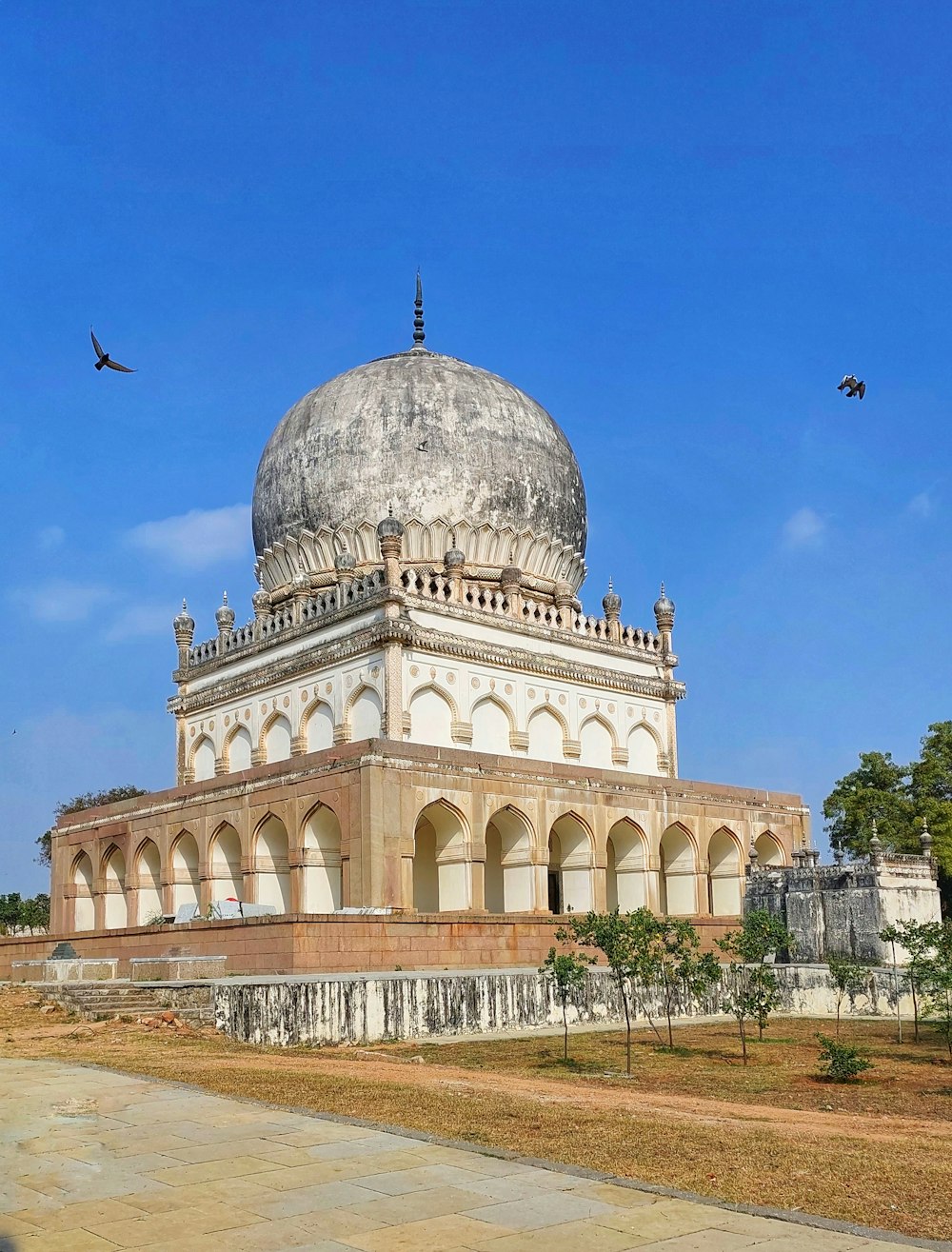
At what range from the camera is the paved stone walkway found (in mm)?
4527

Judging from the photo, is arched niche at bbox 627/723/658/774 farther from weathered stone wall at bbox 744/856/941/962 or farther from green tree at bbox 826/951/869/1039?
green tree at bbox 826/951/869/1039

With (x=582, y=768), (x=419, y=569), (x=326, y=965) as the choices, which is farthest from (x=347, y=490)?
(x=326, y=965)

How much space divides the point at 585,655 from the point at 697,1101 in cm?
1706

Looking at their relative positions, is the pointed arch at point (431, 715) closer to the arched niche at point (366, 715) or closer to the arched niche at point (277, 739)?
the arched niche at point (366, 715)

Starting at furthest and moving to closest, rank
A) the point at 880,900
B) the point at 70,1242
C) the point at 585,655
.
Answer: the point at 585,655 → the point at 880,900 → the point at 70,1242

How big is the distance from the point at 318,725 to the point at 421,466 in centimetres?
563

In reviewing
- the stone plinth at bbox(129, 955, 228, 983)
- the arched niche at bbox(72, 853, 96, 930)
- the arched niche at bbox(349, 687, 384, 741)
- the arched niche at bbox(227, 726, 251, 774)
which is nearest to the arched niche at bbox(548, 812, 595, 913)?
the arched niche at bbox(349, 687, 384, 741)

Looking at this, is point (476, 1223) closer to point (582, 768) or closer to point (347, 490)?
point (582, 768)

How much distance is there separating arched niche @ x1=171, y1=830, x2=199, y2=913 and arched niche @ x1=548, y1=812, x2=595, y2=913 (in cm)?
650

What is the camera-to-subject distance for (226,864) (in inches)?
909

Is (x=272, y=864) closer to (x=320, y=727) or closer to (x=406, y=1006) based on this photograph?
(x=320, y=727)

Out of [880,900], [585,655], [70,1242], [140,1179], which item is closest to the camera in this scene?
[70,1242]

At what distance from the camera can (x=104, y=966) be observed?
605 inches

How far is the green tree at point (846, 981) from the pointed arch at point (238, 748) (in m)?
12.5
